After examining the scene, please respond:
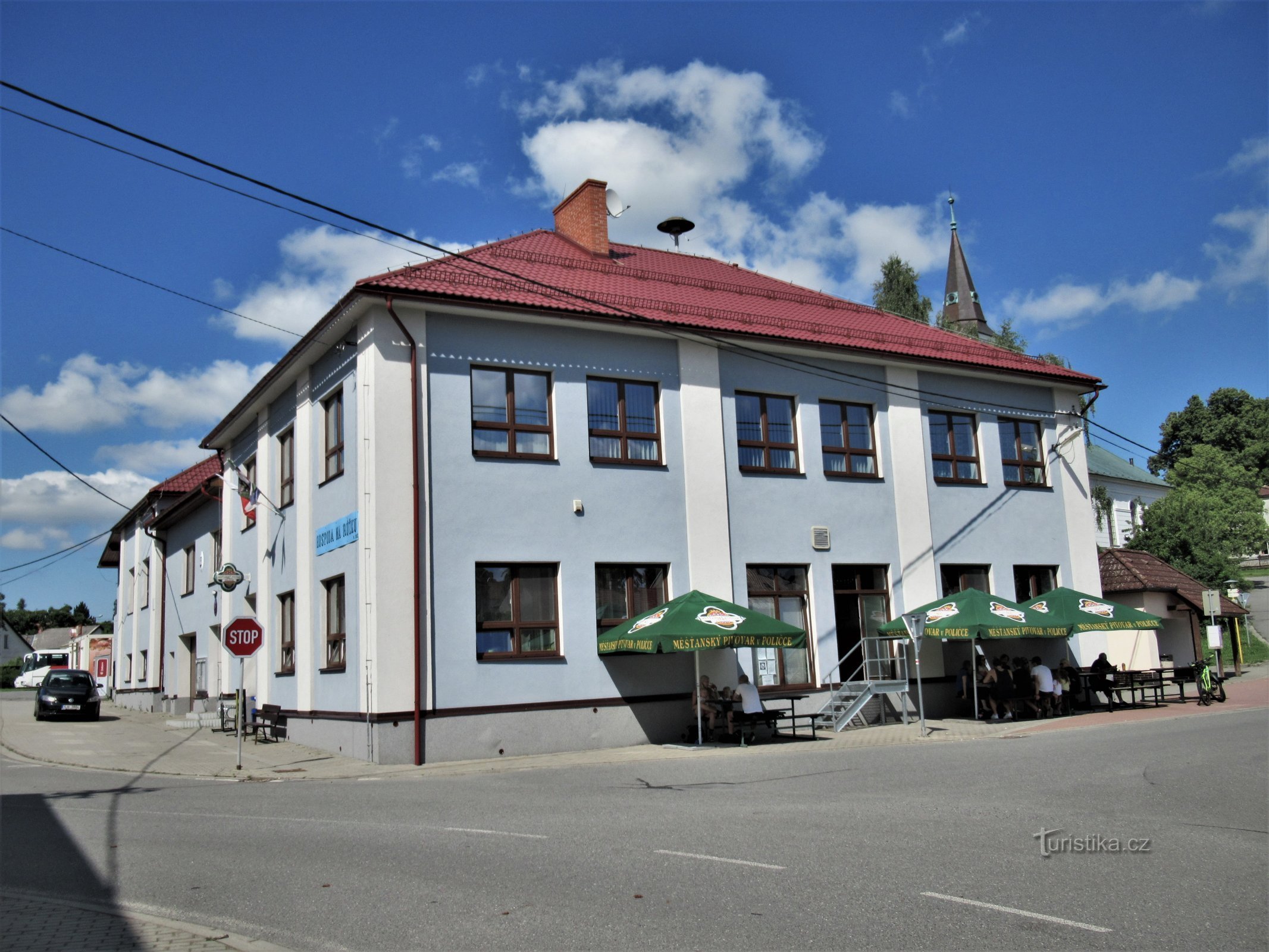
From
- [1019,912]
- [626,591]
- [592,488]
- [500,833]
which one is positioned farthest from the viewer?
[626,591]

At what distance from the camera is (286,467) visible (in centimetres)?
2286

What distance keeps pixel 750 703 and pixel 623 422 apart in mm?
5614

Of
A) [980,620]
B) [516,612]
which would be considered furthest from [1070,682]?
[516,612]

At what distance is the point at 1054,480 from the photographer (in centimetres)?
2545

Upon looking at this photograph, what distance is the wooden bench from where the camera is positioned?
21.2m

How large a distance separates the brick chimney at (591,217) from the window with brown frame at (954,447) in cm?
857

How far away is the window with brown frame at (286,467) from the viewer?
22156mm

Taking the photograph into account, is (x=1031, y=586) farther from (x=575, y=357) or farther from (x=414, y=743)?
(x=414, y=743)

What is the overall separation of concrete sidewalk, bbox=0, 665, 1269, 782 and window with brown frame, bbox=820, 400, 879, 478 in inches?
209

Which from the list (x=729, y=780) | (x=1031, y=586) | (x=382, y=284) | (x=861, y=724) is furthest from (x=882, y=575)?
(x=382, y=284)

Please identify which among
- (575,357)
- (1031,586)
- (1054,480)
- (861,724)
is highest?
(575,357)

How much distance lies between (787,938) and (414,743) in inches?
469

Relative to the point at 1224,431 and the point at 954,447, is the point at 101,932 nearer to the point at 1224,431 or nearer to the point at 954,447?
the point at 954,447

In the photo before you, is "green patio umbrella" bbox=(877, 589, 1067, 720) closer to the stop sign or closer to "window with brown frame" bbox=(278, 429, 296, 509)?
the stop sign
